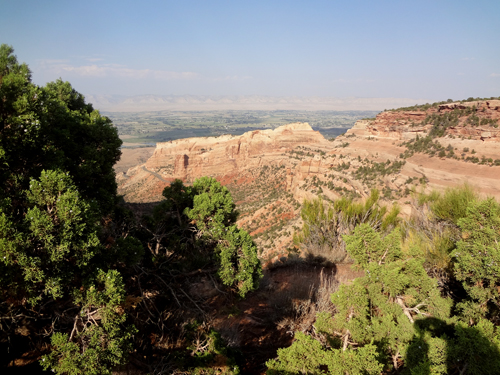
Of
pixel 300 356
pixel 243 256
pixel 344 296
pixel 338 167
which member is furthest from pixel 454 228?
pixel 338 167

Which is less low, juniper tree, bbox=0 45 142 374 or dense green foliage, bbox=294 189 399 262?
juniper tree, bbox=0 45 142 374

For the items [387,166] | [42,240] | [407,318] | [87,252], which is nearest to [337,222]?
[407,318]

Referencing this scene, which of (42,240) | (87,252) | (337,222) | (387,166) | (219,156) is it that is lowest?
(337,222)

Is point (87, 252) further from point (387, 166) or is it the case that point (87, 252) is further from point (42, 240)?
point (387, 166)

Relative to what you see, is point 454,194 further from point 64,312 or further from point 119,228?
point 64,312

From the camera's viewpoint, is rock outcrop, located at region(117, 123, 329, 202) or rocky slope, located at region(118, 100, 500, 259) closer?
rocky slope, located at region(118, 100, 500, 259)

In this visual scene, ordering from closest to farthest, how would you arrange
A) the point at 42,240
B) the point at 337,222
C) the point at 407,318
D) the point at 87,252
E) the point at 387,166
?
the point at 42,240 → the point at 407,318 → the point at 87,252 → the point at 337,222 → the point at 387,166

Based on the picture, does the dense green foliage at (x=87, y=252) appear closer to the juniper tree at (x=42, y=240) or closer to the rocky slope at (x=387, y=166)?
the juniper tree at (x=42, y=240)

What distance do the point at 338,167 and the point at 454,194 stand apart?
881 inches

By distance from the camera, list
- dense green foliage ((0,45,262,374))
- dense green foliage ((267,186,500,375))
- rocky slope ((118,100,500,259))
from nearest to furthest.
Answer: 1. dense green foliage ((267,186,500,375))
2. dense green foliage ((0,45,262,374))
3. rocky slope ((118,100,500,259))

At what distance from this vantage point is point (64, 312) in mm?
5504

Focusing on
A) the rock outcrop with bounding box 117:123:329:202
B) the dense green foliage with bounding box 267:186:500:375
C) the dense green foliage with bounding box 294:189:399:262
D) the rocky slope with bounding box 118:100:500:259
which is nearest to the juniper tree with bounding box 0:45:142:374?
the dense green foliage with bounding box 267:186:500:375

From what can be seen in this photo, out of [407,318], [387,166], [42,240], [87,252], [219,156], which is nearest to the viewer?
[42,240]

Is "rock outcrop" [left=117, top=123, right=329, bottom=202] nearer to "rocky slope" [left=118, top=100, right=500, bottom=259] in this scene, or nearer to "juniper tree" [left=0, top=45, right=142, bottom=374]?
"rocky slope" [left=118, top=100, right=500, bottom=259]
